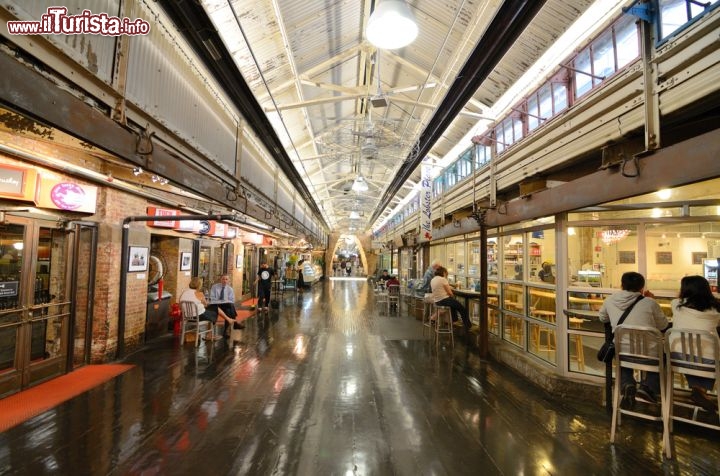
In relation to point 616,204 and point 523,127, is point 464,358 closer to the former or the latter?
point 616,204

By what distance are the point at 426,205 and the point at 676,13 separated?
5.74m

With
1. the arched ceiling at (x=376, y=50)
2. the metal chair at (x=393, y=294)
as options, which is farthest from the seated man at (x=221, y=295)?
the metal chair at (x=393, y=294)

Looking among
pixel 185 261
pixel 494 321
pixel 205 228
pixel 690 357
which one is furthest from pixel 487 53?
pixel 185 261

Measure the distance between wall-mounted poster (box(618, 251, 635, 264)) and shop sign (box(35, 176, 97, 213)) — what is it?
6772 millimetres

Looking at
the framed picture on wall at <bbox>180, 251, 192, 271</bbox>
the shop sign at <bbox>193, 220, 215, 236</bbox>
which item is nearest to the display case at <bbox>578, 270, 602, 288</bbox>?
the shop sign at <bbox>193, 220, 215, 236</bbox>

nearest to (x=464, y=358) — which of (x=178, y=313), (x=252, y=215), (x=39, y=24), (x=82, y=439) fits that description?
(x=252, y=215)

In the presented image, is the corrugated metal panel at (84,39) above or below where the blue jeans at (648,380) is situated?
above

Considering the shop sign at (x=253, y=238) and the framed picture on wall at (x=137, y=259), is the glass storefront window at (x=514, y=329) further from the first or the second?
the shop sign at (x=253, y=238)

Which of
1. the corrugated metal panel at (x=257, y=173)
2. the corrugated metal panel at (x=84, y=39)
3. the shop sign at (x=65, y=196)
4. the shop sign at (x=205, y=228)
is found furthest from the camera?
the shop sign at (x=205, y=228)

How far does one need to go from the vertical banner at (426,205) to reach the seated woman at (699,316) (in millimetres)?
5159

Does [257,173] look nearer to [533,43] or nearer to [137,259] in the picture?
[137,259]

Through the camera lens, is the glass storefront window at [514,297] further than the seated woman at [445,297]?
No

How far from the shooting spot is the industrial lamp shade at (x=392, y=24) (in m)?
3.20

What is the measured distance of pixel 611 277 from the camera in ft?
13.5
